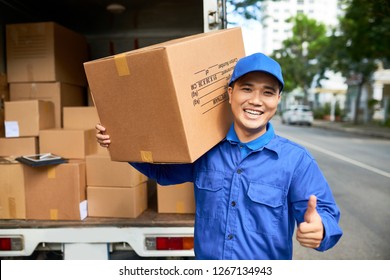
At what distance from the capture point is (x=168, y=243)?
2170 mm

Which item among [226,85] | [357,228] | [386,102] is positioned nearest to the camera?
[226,85]

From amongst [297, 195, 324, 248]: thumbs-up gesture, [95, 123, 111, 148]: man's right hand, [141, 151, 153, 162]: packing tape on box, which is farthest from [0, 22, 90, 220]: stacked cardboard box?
[297, 195, 324, 248]: thumbs-up gesture

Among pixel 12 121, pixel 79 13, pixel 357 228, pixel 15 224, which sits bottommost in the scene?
pixel 357 228

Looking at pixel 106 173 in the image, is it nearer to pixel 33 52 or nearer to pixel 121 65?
pixel 121 65

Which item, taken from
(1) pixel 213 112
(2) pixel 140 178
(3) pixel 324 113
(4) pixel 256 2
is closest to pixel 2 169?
(2) pixel 140 178

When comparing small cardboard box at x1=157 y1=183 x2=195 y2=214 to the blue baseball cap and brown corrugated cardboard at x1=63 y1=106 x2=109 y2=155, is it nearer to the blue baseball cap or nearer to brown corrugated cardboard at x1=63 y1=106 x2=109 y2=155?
brown corrugated cardboard at x1=63 y1=106 x2=109 y2=155

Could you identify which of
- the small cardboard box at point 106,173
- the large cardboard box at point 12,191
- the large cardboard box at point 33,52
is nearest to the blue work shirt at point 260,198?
the small cardboard box at point 106,173

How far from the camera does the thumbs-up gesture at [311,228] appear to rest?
1252 millimetres

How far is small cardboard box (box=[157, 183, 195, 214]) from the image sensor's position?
→ 2.45 metres

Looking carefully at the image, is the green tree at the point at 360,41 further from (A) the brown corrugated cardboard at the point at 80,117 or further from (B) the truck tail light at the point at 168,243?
(B) the truck tail light at the point at 168,243

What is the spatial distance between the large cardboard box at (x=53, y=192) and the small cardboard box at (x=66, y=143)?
0.60ft

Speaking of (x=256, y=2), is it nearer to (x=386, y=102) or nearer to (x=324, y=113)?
(x=386, y=102)

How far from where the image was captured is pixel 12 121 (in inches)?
104

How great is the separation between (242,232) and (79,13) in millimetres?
3008
